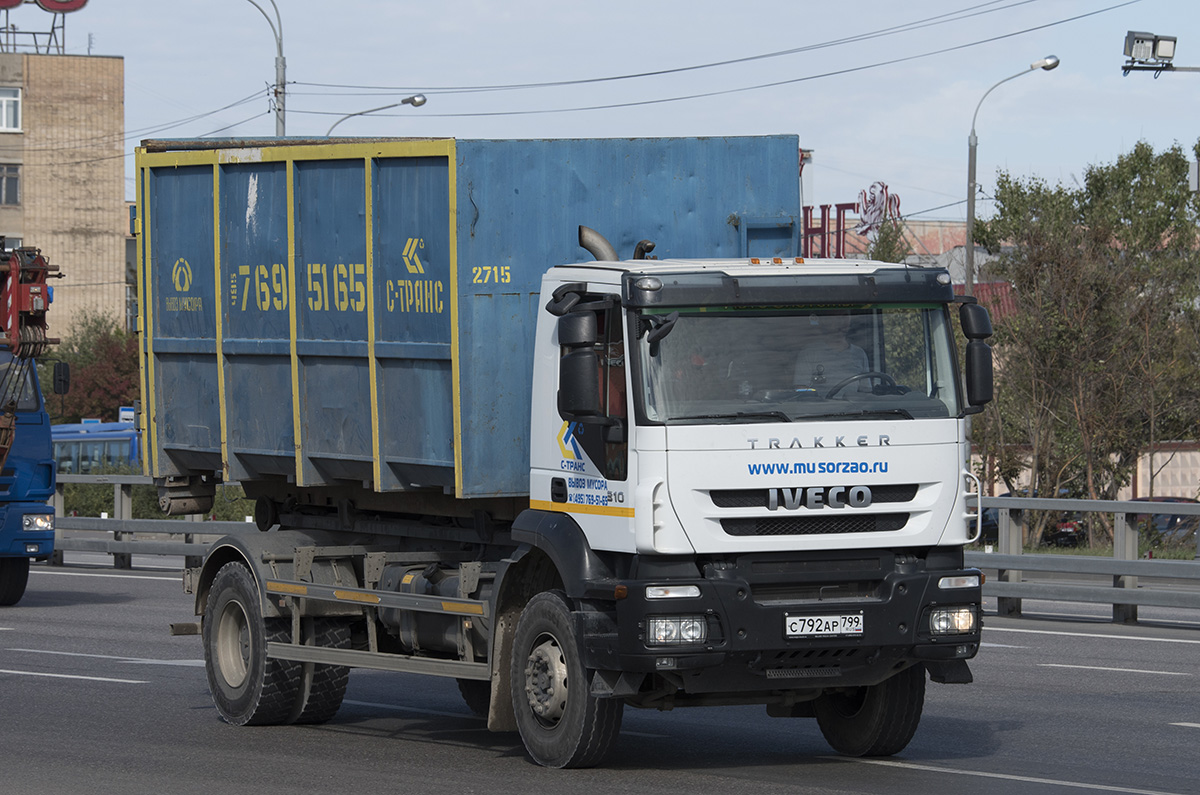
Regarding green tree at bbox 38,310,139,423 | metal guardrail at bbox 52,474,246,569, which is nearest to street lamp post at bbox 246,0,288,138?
metal guardrail at bbox 52,474,246,569

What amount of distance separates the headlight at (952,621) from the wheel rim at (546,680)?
5.83 feet

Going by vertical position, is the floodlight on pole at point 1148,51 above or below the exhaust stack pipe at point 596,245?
above

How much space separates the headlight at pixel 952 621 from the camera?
28.1 feet

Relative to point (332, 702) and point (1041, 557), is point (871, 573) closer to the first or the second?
point (332, 702)

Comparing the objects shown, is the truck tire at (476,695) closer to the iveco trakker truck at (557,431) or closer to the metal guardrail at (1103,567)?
the iveco trakker truck at (557,431)

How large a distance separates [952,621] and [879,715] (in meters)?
0.96

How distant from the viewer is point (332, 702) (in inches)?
438

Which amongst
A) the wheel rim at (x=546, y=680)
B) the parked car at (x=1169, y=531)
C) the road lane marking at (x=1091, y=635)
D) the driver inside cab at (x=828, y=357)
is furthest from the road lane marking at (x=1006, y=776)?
the parked car at (x=1169, y=531)

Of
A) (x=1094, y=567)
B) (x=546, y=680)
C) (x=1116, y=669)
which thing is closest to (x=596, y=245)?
(x=546, y=680)

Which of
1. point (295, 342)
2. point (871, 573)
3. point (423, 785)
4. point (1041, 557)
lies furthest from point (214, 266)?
point (1041, 557)

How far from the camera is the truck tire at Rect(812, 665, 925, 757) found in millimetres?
9273

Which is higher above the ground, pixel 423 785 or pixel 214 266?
pixel 214 266

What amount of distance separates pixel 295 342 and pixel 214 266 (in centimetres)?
106

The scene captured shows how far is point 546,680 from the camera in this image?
29.2 ft
